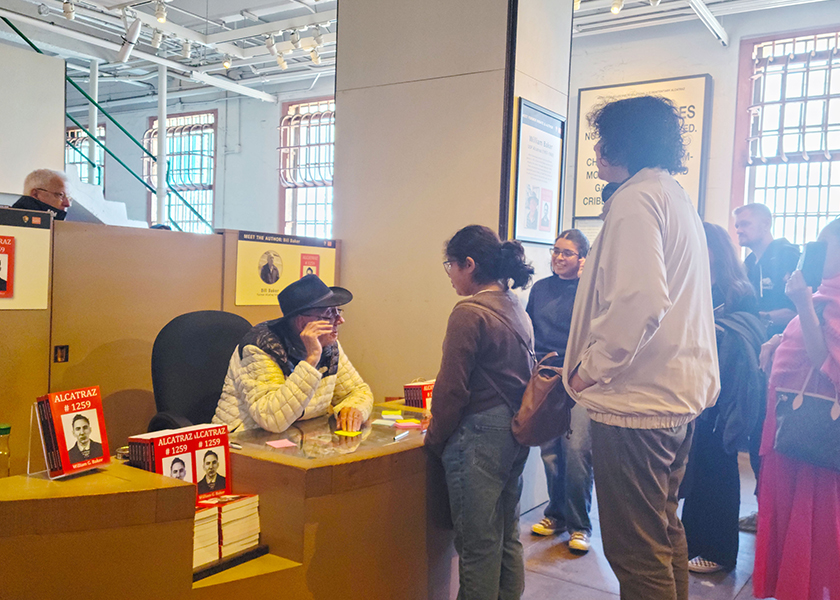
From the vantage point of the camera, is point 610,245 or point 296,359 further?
point 296,359

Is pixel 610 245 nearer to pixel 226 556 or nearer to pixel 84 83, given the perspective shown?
pixel 226 556

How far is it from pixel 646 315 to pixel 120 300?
2.29 m

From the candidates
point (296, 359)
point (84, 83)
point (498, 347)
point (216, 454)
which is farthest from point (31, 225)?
point (84, 83)

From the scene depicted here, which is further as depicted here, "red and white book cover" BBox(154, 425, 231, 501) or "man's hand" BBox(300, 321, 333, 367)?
"man's hand" BBox(300, 321, 333, 367)

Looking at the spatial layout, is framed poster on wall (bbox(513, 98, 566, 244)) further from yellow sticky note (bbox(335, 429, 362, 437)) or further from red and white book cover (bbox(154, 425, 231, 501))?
red and white book cover (bbox(154, 425, 231, 501))

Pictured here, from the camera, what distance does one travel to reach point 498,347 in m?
2.06

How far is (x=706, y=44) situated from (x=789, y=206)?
1845 millimetres

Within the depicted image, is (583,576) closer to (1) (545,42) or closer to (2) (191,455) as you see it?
(2) (191,455)

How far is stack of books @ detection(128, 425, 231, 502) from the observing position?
168 cm

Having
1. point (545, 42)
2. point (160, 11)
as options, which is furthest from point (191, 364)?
point (160, 11)

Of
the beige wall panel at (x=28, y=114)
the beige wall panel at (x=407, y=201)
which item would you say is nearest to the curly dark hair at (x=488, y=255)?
the beige wall panel at (x=407, y=201)

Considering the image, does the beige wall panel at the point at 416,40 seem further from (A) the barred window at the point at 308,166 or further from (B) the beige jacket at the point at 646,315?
(A) the barred window at the point at 308,166

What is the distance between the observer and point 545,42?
364cm

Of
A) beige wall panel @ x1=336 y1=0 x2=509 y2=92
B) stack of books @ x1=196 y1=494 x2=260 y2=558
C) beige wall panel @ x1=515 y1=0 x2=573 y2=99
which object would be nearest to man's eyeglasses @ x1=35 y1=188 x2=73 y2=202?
beige wall panel @ x1=336 y1=0 x2=509 y2=92
